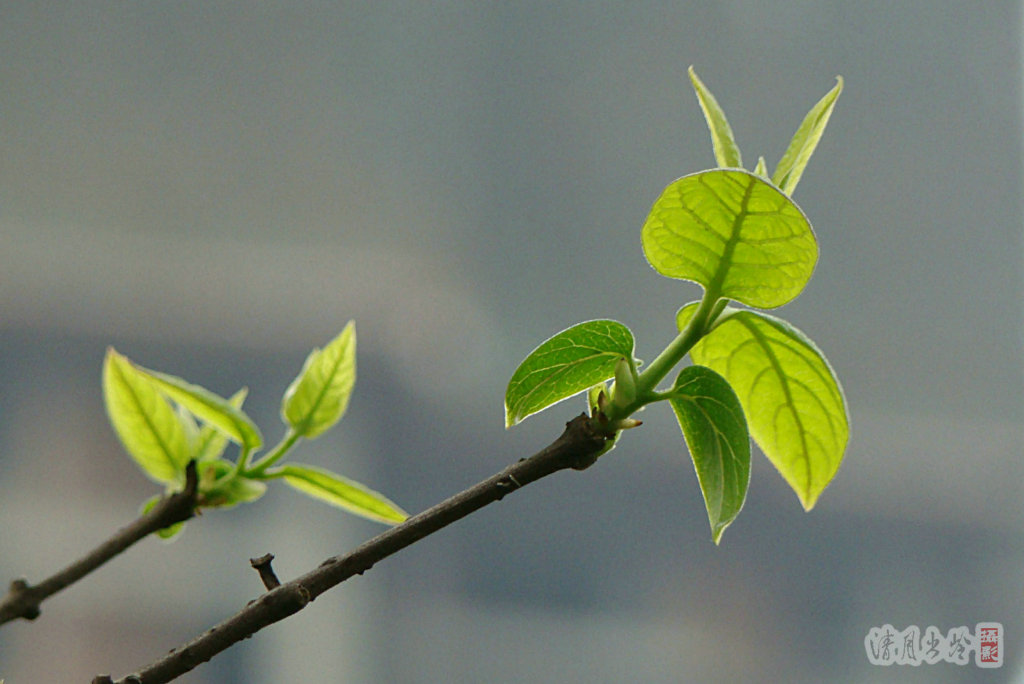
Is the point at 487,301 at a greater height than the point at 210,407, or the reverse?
the point at 487,301

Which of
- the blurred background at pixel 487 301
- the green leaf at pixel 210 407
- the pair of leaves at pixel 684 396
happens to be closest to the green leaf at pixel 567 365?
the pair of leaves at pixel 684 396

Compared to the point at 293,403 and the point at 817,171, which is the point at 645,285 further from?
the point at 293,403

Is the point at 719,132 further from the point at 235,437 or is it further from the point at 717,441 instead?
the point at 235,437

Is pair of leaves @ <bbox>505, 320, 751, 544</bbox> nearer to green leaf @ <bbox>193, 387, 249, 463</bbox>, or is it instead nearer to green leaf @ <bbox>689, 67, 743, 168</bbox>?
green leaf @ <bbox>689, 67, 743, 168</bbox>

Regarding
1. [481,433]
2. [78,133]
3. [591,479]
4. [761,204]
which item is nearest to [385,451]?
[481,433]

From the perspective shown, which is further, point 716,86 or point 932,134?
point 716,86

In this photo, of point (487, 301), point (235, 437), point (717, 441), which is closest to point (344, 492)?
point (235, 437)
